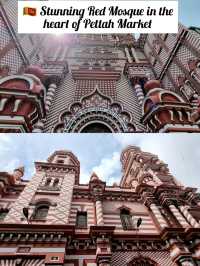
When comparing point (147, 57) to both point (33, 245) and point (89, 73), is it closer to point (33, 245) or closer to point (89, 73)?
point (89, 73)

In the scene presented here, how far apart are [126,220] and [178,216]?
2.44 meters

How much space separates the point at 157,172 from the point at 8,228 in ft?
34.8

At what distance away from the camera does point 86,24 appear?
7.97 meters

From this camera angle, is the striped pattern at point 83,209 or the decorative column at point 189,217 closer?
the decorative column at point 189,217

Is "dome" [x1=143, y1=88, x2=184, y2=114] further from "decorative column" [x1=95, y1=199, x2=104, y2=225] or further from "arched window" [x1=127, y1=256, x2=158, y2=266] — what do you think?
"arched window" [x1=127, y1=256, x2=158, y2=266]

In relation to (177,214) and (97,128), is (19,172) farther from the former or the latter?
(177,214)

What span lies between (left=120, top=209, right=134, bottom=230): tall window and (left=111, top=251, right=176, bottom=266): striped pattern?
1.45 meters

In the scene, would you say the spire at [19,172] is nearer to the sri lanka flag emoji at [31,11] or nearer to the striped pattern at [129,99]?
the striped pattern at [129,99]

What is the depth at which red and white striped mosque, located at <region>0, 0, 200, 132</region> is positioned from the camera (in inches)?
256

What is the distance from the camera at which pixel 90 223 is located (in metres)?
9.67

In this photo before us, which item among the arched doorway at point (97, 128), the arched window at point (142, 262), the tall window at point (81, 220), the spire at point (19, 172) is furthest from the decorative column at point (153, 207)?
the spire at point (19, 172)

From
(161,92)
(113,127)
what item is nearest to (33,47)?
(113,127)

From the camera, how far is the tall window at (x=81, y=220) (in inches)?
381

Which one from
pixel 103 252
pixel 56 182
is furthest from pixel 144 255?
pixel 56 182
